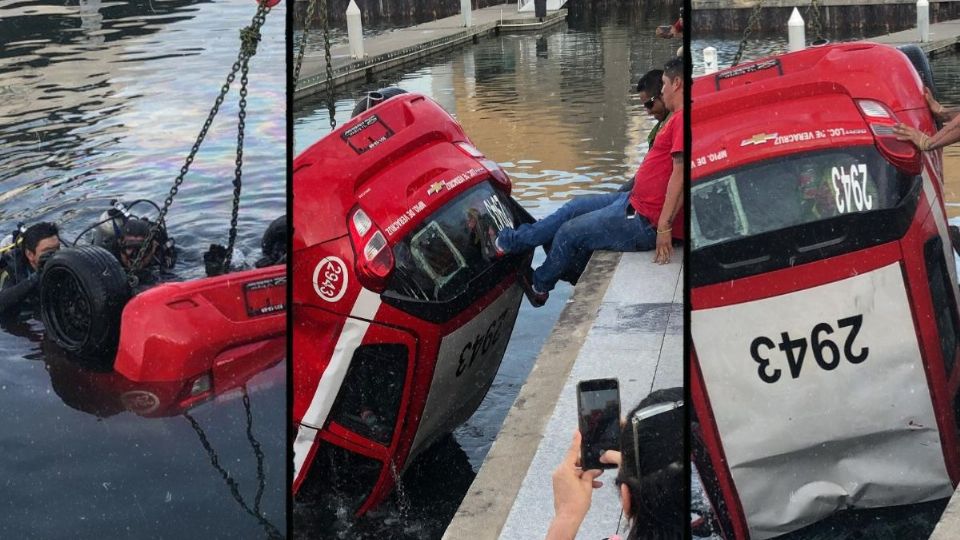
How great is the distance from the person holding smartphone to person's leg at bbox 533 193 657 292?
50 centimetres

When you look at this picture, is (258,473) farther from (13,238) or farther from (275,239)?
(13,238)

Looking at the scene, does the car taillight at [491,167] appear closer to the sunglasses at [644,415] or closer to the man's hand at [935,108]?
the sunglasses at [644,415]

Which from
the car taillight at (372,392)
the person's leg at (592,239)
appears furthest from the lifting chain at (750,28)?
the car taillight at (372,392)

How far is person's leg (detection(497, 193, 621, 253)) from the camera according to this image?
8.17ft

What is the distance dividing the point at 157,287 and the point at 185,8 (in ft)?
1.72

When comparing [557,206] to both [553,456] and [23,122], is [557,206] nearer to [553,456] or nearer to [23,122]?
[553,456]

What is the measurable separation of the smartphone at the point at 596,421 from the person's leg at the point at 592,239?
0.50 m

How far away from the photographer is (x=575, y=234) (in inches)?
97.5

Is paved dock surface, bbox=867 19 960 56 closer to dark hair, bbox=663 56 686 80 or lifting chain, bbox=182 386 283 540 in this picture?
dark hair, bbox=663 56 686 80

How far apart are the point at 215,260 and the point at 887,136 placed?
1.17 meters

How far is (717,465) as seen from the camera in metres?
1.83

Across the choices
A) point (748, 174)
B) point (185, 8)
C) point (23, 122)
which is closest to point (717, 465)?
point (748, 174)

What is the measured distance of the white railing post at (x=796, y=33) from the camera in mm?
1799

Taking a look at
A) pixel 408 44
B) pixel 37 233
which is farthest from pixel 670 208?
pixel 408 44
